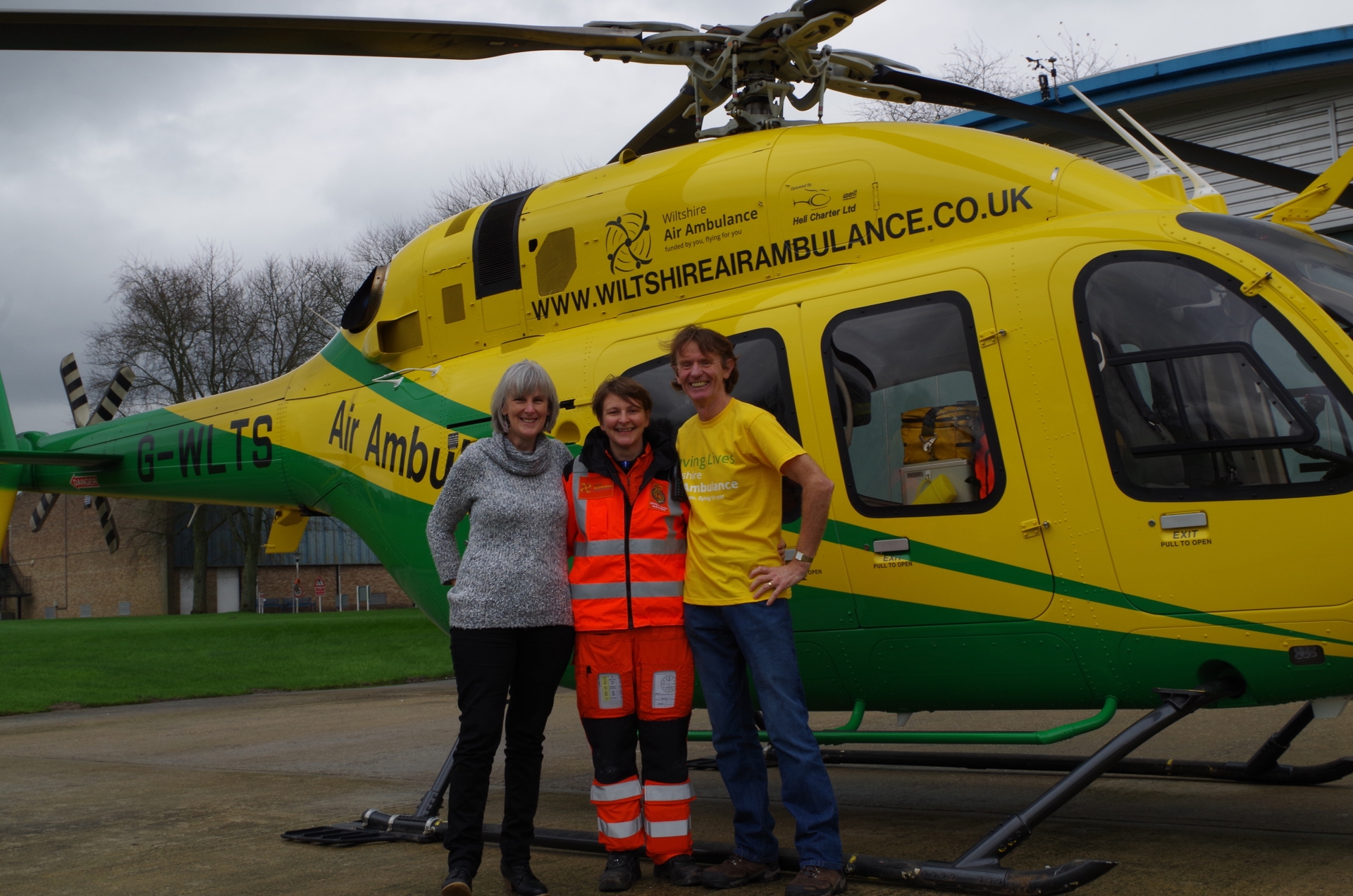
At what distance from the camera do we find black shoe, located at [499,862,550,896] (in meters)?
4.31

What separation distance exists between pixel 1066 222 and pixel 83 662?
18141 mm

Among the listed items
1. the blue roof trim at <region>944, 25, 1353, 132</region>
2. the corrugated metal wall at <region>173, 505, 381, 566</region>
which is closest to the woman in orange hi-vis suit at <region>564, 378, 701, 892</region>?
the blue roof trim at <region>944, 25, 1353, 132</region>

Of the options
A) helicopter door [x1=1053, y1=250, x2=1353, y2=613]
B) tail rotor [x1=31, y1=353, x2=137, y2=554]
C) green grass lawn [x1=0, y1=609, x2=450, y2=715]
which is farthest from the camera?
green grass lawn [x1=0, y1=609, x2=450, y2=715]

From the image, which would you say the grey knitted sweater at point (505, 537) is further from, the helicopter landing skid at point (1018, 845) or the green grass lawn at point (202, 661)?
the green grass lawn at point (202, 661)

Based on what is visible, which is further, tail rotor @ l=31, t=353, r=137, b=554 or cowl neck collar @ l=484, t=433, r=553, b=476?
tail rotor @ l=31, t=353, r=137, b=554

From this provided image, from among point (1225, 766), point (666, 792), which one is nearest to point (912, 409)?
point (666, 792)

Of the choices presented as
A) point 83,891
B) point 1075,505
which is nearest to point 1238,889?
point 1075,505

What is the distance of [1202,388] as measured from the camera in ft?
13.5

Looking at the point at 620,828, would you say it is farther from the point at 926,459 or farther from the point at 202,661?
the point at 202,661

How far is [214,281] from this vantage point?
126 feet

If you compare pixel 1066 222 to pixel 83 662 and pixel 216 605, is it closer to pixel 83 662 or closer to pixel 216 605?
pixel 83 662

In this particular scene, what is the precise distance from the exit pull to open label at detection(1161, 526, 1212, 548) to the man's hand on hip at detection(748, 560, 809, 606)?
1.35 metres

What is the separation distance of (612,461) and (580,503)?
22 cm

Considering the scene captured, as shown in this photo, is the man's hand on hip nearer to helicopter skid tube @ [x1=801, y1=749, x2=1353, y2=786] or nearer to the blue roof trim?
helicopter skid tube @ [x1=801, y1=749, x2=1353, y2=786]
